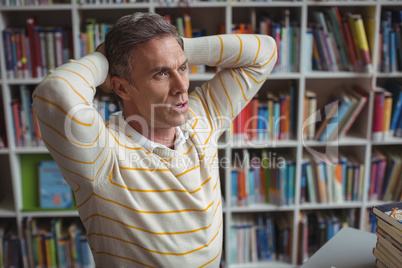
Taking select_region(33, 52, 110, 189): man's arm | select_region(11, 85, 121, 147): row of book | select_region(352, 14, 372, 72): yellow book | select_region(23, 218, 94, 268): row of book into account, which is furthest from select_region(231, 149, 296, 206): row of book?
select_region(33, 52, 110, 189): man's arm

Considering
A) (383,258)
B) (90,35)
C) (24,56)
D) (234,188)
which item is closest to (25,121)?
(24,56)

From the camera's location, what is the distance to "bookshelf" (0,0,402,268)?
2410mm

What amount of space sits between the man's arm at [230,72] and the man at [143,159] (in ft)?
0.14

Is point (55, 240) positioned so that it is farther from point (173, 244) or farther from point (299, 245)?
point (173, 244)

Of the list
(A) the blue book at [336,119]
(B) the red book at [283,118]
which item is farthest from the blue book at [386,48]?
(B) the red book at [283,118]

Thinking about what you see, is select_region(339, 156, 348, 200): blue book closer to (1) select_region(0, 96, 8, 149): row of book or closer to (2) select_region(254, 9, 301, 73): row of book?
(2) select_region(254, 9, 301, 73): row of book

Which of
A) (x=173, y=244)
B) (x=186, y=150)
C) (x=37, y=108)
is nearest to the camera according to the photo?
(x=37, y=108)

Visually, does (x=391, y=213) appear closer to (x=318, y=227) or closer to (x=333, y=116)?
(x=333, y=116)

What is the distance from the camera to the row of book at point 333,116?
2557mm

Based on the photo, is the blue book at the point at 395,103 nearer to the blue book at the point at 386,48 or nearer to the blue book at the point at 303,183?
the blue book at the point at 386,48

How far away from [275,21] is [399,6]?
0.76 m

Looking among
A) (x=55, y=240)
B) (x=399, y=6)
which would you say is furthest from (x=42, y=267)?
(x=399, y=6)

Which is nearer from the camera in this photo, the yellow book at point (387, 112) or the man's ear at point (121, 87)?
the man's ear at point (121, 87)

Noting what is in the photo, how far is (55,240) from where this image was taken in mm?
2699
